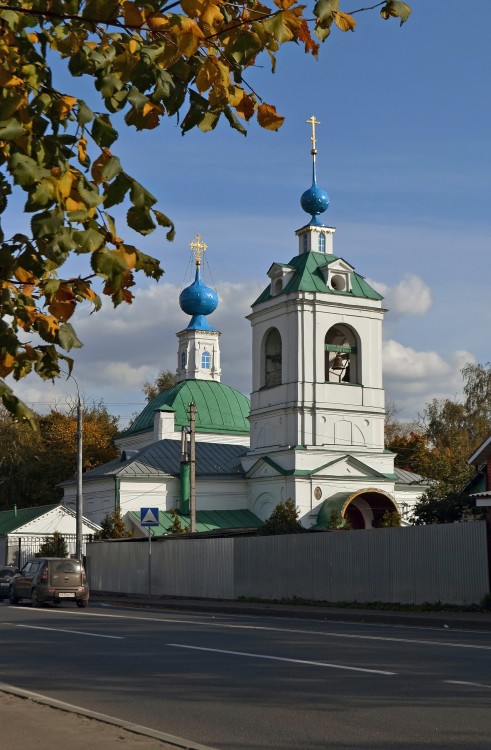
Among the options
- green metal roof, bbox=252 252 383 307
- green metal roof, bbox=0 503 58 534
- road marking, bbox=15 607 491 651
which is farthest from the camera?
green metal roof, bbox=0 503 58 534

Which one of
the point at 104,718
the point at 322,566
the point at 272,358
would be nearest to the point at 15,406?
the point at 104,718

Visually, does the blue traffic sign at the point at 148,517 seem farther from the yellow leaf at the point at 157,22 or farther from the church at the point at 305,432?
the yellow leaf at the point at 157,22

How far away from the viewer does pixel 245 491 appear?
193 feet

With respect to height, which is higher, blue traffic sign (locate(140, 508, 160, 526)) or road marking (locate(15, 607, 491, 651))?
blue traffic sign (locate(140, 508, 160, 526))

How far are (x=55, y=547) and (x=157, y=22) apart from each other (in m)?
47.0

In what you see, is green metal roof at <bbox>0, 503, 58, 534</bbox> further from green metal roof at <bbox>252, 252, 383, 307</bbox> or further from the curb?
the curb

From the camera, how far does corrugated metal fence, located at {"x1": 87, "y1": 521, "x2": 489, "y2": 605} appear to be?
26094mm

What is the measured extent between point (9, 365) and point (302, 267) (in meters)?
51.0

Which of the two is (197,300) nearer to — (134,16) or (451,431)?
(451,431)

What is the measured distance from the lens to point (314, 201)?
191 ft

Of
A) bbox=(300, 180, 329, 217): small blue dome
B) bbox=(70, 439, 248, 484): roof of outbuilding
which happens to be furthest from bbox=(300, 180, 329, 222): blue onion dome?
→ bbox=(70, 439, 248, 484): roof of outbuilding

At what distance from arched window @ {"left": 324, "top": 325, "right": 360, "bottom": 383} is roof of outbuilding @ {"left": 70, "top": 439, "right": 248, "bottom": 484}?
7.61 metres

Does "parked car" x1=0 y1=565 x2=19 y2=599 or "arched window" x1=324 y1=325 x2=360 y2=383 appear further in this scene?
"arched window" x1=324 y1=325 x2=360 y2=383

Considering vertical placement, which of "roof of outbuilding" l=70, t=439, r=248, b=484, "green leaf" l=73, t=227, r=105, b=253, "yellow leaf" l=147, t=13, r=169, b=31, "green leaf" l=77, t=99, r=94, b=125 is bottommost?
"green leaf" l=73, t=227, r=105, b=253
